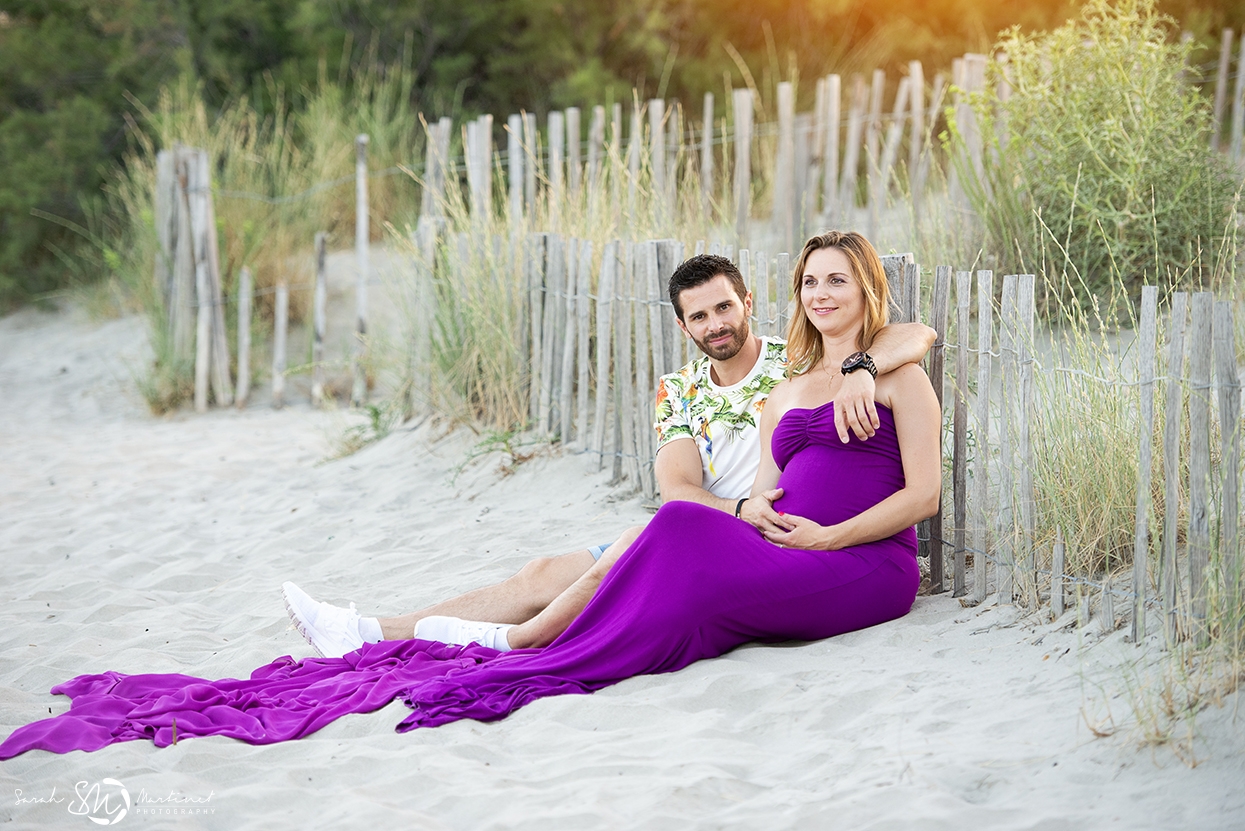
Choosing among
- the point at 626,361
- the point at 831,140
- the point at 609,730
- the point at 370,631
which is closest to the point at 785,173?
the point at 831,140

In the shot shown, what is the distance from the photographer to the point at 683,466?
10.4ft

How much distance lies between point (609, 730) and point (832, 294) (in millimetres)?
1255

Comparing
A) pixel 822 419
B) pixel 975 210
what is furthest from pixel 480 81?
pixel 822 419

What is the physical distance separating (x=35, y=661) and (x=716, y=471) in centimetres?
207

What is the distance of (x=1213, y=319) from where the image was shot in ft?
7.02

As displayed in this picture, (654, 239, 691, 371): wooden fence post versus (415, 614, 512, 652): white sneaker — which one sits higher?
(654, 239, 691, 371): wooden fence post

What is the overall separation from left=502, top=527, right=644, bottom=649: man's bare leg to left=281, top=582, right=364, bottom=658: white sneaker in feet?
1.61

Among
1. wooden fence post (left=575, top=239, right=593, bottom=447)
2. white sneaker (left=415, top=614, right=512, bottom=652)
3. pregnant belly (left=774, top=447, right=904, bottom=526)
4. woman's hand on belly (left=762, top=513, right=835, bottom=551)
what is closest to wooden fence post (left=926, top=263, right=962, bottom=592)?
pregnant belly (left=774, top=447, right=904, bottom=526)

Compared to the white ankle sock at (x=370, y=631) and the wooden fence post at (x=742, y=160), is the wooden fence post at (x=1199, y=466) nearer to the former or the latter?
the white ankle sock at (x=370, y=631)

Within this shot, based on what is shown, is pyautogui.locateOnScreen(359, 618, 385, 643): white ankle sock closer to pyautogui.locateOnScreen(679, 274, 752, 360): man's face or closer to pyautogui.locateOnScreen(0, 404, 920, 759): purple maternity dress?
pyautogui.locateOnScreen(0, 404, 920, 759): purple maternity dress

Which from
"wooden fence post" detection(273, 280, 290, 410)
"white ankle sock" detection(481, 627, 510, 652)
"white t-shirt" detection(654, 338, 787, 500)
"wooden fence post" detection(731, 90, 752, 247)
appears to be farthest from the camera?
"wooden fence post" detection(273, 280, 290, 410)

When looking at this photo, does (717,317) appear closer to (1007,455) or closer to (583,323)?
(1007,455)

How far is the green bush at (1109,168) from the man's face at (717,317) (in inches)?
61.5

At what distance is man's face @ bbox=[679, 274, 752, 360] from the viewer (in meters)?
3.10
